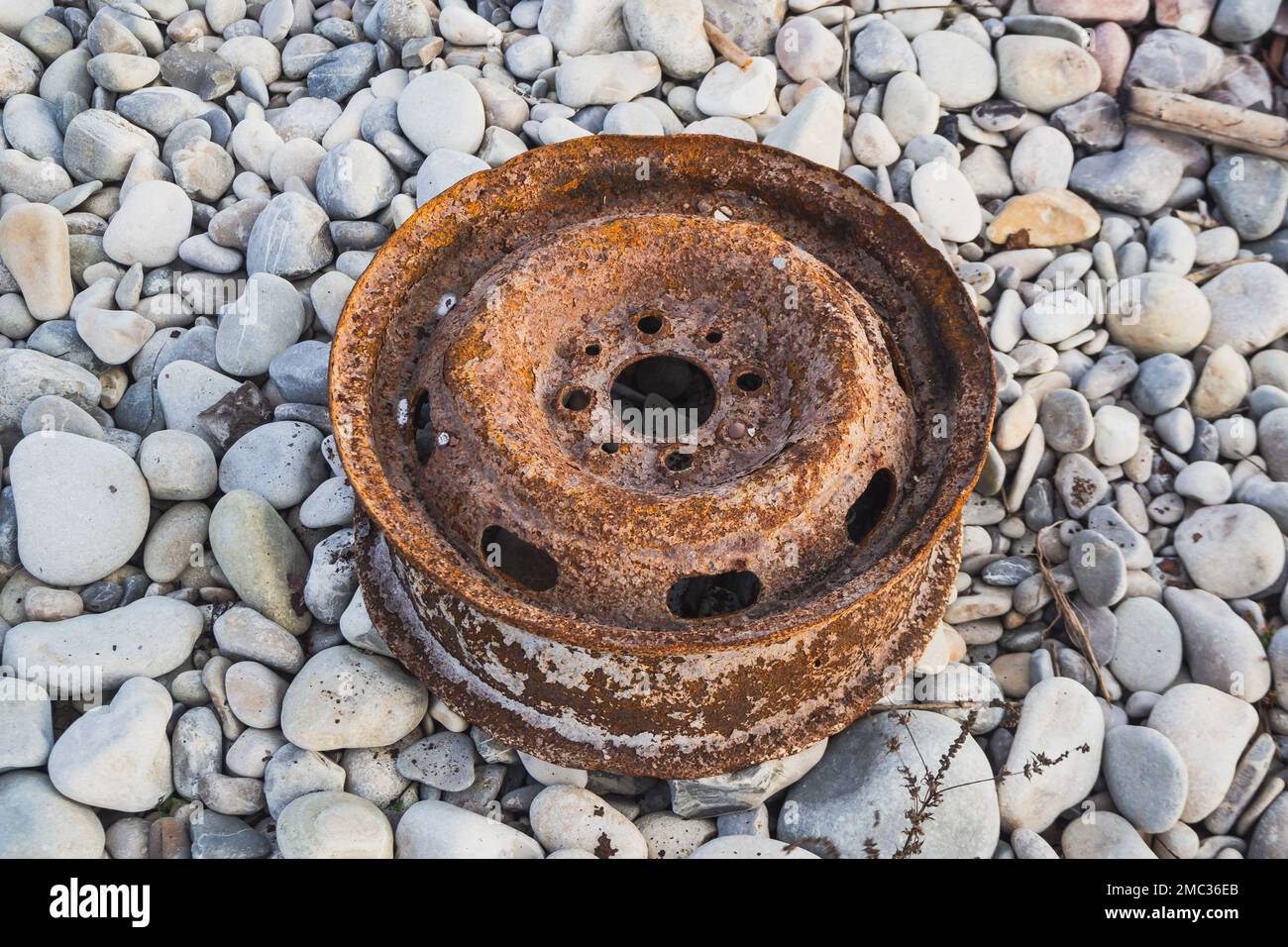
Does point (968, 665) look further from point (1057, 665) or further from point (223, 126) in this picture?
point (223, 126)

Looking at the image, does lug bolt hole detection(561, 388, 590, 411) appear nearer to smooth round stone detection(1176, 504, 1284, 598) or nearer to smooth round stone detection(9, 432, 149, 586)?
smooth round stone detection(9, 432, 149, 586)

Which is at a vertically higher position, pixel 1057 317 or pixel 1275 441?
pixel 1057 317

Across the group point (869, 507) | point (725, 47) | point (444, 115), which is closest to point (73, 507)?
point (444, 115)

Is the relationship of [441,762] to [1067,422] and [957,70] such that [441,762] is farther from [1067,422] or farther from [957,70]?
[957,70]

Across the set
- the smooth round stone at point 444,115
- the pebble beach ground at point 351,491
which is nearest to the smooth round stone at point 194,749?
the pebble beach ground at point 351,491

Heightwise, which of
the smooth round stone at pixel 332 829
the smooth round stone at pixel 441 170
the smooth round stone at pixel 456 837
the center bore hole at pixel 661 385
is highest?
the smooth round stone at pixel 441 170

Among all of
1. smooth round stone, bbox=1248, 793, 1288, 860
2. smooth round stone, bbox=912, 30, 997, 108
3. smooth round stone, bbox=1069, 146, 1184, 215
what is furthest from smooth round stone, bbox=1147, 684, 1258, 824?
smooth round stone, bbox=912, 30, 997, 108

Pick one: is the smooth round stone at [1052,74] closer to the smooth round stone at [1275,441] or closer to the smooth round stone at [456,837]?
the smooth round stone at [1275,441]
